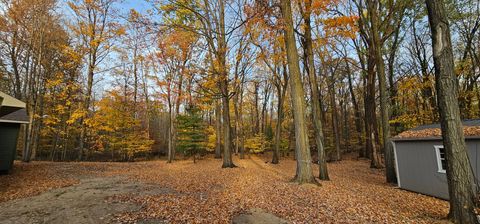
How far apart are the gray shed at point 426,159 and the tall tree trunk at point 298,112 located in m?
4.88

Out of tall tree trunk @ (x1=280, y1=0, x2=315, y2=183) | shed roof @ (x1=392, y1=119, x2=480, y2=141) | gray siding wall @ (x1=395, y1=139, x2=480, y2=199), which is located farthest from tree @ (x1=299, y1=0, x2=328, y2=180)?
shed roof @ (x1=392, y1=119, x2=480, y2=141)

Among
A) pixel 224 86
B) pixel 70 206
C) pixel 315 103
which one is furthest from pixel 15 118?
pixel 315 103

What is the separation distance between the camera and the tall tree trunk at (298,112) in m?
8.66

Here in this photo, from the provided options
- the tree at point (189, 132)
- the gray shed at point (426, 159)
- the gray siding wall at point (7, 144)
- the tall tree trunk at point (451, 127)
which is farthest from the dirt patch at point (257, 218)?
the tree at point (189, 132)

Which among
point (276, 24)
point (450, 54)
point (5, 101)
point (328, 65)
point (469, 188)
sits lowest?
point (469, 188)

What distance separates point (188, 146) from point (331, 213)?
1610 cm

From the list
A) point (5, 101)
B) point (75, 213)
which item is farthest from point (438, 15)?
point (5, 101)

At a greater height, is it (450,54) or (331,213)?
(450,54)

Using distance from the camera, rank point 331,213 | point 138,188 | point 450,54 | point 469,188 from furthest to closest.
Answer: point 138,188, point 331,213, point 450,54, point 469,188

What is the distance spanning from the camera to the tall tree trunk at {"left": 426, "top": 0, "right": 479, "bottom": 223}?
458cm

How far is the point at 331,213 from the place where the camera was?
5430 millimetres

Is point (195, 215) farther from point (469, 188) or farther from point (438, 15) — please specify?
point (438, 15)

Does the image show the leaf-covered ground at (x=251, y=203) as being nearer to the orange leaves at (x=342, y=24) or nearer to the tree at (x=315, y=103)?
the tree at (x=315, y=103)

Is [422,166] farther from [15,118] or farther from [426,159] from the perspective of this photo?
[15,118]
